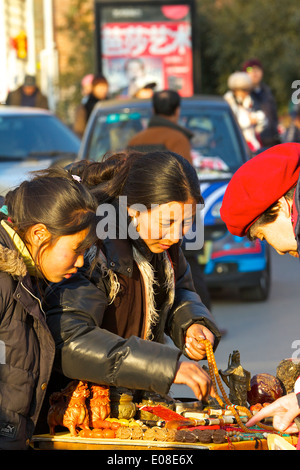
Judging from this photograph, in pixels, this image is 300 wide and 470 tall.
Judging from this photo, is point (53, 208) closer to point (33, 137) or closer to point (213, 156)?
point (213, 156)

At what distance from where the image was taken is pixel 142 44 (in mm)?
17391

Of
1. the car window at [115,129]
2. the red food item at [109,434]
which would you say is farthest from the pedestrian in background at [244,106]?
the red food item at [109,434]

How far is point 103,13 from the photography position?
17.3 metres

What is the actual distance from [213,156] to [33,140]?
105 inches

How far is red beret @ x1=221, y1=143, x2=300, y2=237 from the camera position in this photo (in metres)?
3.01

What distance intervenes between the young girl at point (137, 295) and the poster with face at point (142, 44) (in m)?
13.5

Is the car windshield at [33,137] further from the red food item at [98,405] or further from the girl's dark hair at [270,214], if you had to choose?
the girl's dark hair at [270,214]

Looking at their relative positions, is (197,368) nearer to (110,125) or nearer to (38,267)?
(38,267)

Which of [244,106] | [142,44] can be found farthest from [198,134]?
[142,44]

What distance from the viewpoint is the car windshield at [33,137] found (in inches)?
416

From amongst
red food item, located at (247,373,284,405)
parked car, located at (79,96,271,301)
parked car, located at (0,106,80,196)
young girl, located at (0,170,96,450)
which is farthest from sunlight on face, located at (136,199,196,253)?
parked car, located at (0,106,80,196)

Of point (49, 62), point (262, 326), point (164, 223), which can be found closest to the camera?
point (164, 223)

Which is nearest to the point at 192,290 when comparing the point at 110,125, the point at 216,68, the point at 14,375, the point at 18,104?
the point at 14,375
